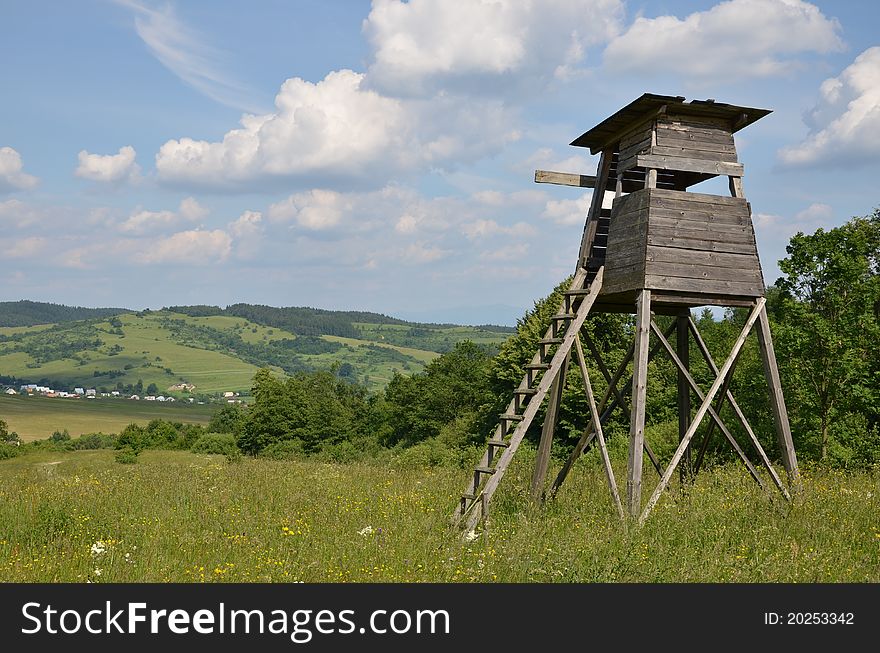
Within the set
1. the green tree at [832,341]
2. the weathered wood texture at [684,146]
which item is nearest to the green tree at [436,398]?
the green tree at [832,341]

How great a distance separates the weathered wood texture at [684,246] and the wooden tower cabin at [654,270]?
16mm

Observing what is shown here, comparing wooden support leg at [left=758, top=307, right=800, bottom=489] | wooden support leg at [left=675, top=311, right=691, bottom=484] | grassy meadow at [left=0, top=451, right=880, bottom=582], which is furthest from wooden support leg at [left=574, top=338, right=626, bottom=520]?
wooden support leg at [left=758, top=307, right=800, bottom=489]

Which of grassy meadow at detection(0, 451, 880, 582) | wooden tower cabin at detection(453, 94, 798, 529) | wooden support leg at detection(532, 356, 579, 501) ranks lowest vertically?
grassy meadow at detection(0, 451, 880, 582)

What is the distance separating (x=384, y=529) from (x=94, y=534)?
3.87 m

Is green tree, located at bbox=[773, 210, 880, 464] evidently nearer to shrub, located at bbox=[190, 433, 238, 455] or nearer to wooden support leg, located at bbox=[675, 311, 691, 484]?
wooden support leg, located at bbox=[675, 311, 691, 484]

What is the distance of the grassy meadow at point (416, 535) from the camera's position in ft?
28.4

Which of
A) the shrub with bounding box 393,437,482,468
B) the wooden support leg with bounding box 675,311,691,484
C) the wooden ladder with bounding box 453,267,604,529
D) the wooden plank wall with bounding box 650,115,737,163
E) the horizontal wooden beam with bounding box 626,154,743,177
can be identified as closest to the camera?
the wooden ladder with bounding box 453,267,604,529

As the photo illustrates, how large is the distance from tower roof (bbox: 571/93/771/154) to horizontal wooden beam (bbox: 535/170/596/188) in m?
0.79

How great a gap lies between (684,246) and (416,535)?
598 centimetres

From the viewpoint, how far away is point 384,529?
34.1 feet

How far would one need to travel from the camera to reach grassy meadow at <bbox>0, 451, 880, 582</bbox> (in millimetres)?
8648

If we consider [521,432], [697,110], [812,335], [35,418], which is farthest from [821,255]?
[35,418]

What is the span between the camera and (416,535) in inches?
408

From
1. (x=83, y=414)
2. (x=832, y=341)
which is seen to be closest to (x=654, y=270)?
(x=832, y=341)
